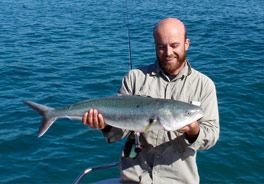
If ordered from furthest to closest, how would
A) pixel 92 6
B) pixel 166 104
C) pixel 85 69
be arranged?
1. pixel 92 6
2. pixel 85 69
3. pixel 166 104

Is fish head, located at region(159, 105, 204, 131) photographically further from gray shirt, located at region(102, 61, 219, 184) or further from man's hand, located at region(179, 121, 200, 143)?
gray shirt, located at region(102, 61, 219, 184)

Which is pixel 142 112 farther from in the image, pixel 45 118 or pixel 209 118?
pixel 45 118

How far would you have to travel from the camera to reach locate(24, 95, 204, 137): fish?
12.9ft

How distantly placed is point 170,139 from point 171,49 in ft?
3.51

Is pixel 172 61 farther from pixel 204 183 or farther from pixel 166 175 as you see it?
pixel 204 183

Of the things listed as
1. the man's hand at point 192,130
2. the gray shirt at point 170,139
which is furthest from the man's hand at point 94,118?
the man's hand at point 192,130

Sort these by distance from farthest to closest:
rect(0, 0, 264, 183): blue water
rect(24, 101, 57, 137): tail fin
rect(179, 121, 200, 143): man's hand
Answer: rect(0, 0, 264, 183): blue water < rect(24, 101, 57, 137): tail fin < rect(179, 121, 200, 143): man's hand

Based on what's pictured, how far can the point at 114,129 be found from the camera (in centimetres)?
439

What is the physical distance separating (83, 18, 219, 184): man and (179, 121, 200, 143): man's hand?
0.09m

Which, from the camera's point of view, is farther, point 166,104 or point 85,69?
point 85,69

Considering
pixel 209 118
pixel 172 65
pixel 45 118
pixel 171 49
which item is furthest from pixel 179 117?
pixel 45 118

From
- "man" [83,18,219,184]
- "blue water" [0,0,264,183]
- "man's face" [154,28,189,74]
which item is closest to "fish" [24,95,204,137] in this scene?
"man" [83,18,219,184]

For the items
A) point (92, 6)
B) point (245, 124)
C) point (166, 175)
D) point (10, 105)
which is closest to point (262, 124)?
point (245, 124)

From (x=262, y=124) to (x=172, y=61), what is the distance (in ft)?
20.9
